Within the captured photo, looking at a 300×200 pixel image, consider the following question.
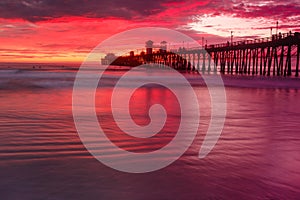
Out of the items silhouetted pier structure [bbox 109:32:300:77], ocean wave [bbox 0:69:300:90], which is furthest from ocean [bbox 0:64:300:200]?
silhouetted pier structure [bbox 109:32:300:77]

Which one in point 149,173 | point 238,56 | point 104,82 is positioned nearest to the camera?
point 149,173

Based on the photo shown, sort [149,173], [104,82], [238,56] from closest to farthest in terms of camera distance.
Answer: [149,173], [104,82], [238,56]

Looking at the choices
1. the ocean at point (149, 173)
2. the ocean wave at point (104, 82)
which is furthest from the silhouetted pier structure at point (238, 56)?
the ocean at point (149, 173)

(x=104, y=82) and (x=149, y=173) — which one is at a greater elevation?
(x=149, y=173)

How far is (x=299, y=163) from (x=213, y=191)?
163 centimetres

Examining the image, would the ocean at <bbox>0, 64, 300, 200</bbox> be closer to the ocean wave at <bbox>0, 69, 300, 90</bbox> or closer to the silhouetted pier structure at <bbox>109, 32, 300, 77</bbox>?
the ocean wave at <bbox>0, 69, 300, 90</bbox>

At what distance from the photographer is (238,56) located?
167ft

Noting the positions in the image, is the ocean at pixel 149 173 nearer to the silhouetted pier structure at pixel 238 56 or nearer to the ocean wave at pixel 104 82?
the ocean wave at pixel 104 82

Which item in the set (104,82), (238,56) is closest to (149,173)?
(104,82)

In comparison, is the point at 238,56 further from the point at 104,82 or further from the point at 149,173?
the point at 149,173

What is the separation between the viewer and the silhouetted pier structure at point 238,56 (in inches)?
1438

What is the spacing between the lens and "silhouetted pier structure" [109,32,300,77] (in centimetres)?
3653

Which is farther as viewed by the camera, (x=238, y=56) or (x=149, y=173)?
(x=238, y=56)

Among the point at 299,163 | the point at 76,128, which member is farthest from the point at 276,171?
the point at 76,128
